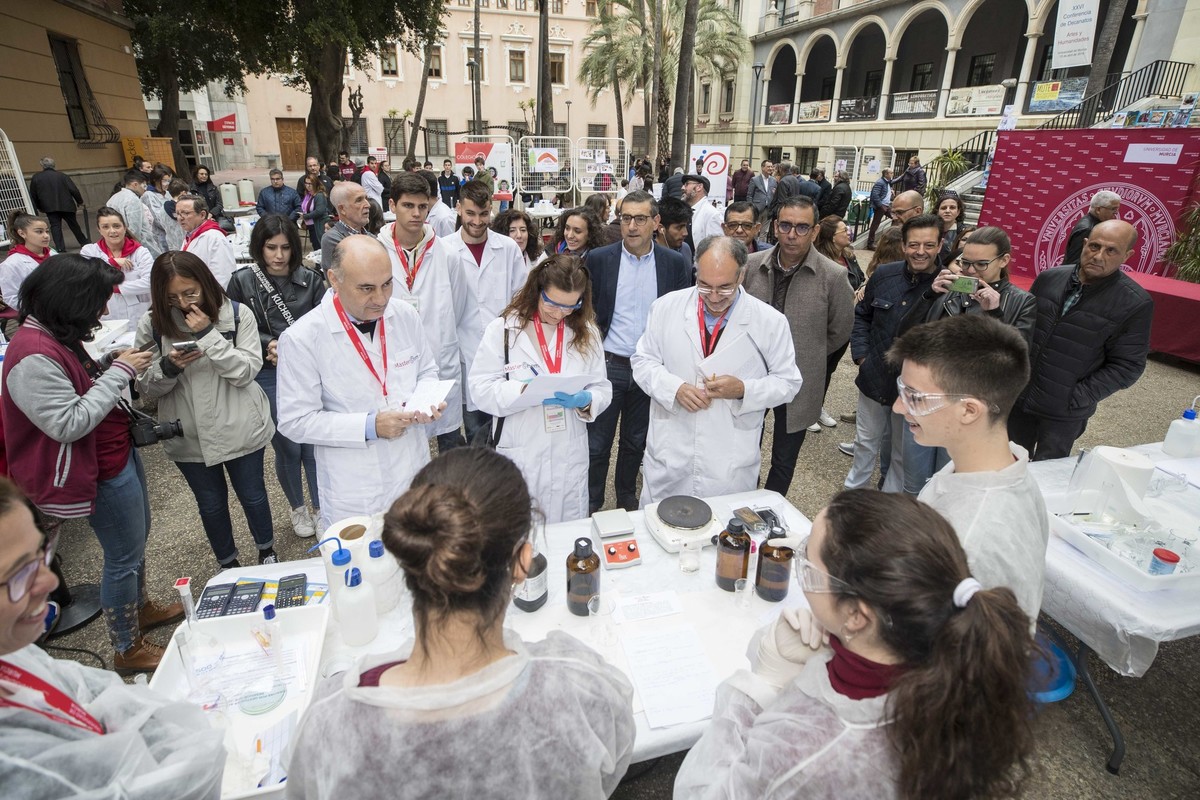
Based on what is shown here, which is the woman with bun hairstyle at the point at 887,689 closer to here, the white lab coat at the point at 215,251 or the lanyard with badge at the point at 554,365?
the lanyard with badge at the point at 554,365

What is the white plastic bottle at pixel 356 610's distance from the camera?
1792mm

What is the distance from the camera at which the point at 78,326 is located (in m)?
2.27

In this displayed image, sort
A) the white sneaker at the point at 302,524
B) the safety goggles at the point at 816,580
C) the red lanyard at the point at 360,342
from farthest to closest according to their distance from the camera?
the white sneaker at the point at 302,524 → the red lanyard at the point at 360,342 → the safety goggles at the point at 816,580

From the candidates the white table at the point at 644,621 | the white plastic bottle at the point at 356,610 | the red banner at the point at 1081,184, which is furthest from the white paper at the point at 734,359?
A: the red banner at the point at 1081,184

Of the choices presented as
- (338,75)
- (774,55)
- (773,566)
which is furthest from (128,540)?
(774,55)

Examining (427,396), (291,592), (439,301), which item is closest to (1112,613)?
(427,396)

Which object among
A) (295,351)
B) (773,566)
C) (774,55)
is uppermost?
(774,55)

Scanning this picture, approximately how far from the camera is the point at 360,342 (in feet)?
8.59

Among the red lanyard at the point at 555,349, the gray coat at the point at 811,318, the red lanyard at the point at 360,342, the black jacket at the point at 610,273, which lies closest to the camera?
the red lanyard at the point at 360,342

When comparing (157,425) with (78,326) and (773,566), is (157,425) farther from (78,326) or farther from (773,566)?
(773,566)

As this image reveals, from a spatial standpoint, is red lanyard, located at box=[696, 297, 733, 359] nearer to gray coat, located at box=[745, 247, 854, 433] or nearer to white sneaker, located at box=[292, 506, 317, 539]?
gray coat, located at box=[745, 247, 854, 433]

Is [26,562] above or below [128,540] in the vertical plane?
above

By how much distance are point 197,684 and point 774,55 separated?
34.6m

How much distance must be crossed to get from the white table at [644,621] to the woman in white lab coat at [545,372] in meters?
0.58
